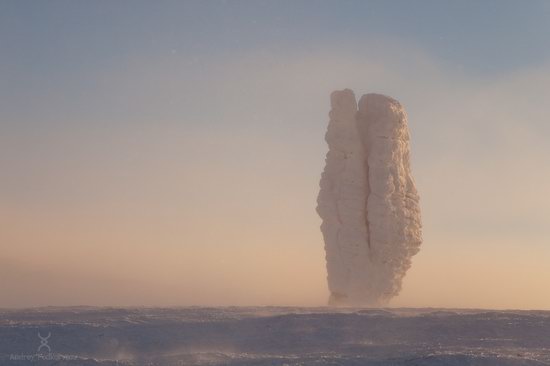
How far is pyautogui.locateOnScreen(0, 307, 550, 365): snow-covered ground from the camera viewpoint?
15156 mm

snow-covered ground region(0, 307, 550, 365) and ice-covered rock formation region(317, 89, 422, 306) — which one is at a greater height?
ice-covered rock formation region(317, 89, 422, 306)

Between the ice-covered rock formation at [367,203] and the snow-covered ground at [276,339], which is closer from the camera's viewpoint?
the snow-covered ground at [276,339]

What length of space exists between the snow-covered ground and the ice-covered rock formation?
837cm

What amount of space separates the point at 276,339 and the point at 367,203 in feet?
43.7

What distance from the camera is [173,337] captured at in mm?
18453

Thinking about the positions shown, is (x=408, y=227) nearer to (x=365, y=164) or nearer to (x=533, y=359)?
(x=365, y=164)

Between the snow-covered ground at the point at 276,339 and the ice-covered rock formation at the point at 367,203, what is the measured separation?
329 inches

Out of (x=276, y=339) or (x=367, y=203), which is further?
(x=367, y=203)

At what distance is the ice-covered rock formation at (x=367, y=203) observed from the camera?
30.1 m

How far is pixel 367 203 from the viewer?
101 feet

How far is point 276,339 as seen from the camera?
18.5 metres

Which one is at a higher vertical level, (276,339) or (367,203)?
(367,203)

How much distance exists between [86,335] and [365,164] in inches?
666

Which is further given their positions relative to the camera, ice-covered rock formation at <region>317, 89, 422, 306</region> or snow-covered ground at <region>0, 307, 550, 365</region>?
ice-covered rock formation at <region>317, 89, 422, 306</region>
